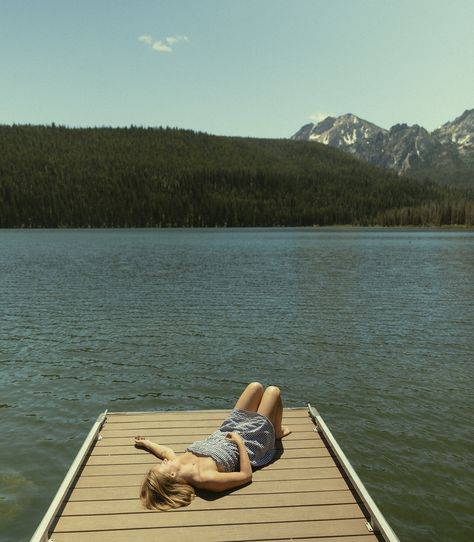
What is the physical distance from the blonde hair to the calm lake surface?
3493mm

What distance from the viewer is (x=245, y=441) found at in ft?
28.6

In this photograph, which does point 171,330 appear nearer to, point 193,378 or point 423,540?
point 193,378

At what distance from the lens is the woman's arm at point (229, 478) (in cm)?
762

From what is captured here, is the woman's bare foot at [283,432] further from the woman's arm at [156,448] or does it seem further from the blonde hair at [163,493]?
the blonde hair at [163,493]

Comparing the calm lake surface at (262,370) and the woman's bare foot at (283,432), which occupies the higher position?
the woman's bare foot at (283,432)

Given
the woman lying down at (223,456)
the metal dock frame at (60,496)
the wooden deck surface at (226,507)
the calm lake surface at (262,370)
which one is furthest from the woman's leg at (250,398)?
the calm lake surface at (262,370)

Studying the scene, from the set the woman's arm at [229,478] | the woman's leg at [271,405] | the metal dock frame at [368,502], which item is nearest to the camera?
the metal dock frame at [368,502]

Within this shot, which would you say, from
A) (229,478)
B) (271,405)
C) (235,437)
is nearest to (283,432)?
(271,405)

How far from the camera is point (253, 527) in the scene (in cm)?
695

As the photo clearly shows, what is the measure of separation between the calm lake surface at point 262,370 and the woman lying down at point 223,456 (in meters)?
3.05

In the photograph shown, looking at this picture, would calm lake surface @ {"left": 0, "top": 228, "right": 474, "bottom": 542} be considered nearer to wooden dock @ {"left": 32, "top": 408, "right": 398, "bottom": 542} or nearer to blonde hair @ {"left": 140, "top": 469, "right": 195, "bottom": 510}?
wooden dock @ {"left": 32, "top": 408, "right": 398, "bottom": 542}

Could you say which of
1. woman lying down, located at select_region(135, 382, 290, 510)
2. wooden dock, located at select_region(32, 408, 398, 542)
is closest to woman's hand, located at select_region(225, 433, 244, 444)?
woman lying down, located at select_region(135, 382, 290, 510)

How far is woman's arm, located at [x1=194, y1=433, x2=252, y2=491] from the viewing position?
7.62m

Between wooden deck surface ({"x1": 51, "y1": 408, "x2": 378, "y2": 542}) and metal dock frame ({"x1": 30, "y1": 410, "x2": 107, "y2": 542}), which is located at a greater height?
metal dock frame ({"x1": 30, "y1": 410, "x2": 107, "y2": 542})
